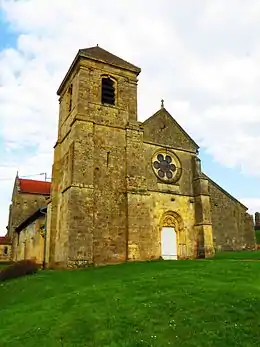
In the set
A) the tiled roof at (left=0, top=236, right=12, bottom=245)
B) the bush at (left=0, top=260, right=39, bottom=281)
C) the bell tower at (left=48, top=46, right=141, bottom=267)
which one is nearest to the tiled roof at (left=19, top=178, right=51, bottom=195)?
the tiled roof at (left=0, top=236, right=12, bottom=245)

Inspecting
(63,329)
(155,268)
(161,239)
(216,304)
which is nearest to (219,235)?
(161,239)

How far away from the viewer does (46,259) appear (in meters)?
24.9

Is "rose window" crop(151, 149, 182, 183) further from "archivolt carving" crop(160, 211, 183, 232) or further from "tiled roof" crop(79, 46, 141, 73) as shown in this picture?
"tiled roof" crop(79, 46, 141, 73)

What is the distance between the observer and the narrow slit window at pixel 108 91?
25.8m

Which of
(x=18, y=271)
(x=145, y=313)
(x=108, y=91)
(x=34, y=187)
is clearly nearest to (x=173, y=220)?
(x=108, y=91)

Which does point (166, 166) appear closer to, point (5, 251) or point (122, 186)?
point (122, 186)

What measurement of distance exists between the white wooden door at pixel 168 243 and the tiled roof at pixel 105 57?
39.4 feet

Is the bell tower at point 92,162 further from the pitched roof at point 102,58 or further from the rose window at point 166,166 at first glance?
the rose window at point 166,166

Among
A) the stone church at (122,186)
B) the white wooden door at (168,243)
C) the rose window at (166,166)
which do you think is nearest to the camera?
the stone church at (122,186)

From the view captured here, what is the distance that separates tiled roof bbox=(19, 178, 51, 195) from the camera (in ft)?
181

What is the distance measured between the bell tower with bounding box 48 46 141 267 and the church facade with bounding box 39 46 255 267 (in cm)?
6

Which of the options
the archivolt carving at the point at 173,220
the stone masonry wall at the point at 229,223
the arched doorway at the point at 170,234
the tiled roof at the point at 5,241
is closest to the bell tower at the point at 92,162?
the arched doorway at the point at 170,234

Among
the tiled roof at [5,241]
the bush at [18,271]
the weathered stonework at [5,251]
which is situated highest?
the tiled roof at [5,241]

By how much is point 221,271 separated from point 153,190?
10.2 metres
